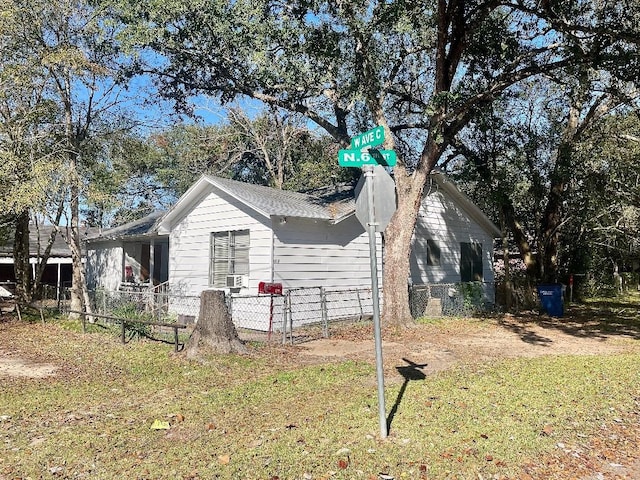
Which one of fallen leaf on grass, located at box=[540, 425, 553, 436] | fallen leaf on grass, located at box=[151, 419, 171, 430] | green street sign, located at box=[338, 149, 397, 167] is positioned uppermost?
green street sign, located at box=[338, 149, 397, 167]

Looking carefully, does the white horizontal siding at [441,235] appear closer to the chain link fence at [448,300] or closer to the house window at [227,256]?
the chain link fence at [448,300]

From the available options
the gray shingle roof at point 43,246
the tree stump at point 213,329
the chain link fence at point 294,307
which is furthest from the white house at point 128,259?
the tree stump at point 213,329

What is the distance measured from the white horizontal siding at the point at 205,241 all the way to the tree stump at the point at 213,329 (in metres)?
3.72

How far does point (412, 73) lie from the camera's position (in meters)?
15.6

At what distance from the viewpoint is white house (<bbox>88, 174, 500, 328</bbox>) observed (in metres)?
12.6

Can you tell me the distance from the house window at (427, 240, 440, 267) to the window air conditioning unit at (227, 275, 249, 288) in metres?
6.82

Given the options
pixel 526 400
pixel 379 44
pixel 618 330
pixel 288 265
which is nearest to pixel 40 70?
pixel 288 265

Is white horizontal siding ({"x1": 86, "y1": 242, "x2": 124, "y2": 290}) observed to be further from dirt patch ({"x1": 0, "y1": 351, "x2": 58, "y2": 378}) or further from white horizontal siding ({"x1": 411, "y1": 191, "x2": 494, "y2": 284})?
white horizontal siding ({"x1": 411, "y1": 191, "x2": 494, "y2": 284})

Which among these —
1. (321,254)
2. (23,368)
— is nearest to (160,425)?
(23,368)

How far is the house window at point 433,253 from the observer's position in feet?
55.2

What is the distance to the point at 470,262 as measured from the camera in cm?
1864

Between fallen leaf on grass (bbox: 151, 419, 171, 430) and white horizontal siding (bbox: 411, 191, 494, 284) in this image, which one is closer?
fallen leaf on grass (bbox: 151, 419, 171, 430)

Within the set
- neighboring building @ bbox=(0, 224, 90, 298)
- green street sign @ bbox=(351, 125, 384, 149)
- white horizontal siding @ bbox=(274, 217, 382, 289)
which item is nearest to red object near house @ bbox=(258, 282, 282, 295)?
white horizontal siding @ bbox=(274, 217, 382, 289)

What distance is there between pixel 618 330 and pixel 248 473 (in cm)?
1147
